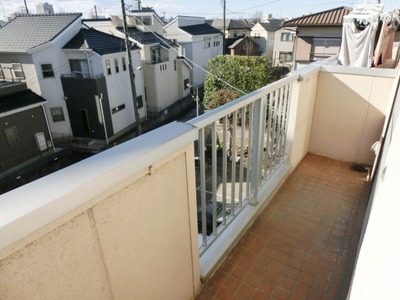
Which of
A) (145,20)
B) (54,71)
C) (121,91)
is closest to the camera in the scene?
(54,71)

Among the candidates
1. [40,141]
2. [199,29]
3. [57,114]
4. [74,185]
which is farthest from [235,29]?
[74,185]

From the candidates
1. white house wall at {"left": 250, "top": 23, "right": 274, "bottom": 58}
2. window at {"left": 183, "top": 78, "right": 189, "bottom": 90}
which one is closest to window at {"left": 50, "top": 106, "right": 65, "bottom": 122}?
window at {"left": 183, "top": 78, "right": 189, "bottom": 90}

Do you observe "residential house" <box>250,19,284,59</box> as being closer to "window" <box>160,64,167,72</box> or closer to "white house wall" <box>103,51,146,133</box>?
"window" <box>160,64,167,72</box>

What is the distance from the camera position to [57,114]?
13.1 metres

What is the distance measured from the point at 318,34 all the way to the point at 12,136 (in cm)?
1421

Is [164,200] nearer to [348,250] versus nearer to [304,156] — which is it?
[348,250]

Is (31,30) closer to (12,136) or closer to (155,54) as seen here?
(12,136)

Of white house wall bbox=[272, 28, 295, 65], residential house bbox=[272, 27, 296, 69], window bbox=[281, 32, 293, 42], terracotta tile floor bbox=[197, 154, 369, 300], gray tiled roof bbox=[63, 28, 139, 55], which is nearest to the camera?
terracotta tile floor bbox=[197, 154, 369, 300]

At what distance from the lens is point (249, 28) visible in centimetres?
3052

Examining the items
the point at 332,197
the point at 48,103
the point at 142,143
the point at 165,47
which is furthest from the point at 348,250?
the point at 165,47

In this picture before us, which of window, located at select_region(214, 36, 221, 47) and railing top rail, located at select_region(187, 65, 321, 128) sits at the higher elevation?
railing top rail, located at select_region(187, 65, 321, 128)

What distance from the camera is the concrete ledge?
1.90 meters

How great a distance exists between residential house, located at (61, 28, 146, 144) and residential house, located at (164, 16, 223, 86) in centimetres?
735

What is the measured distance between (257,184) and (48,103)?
13.1 m
